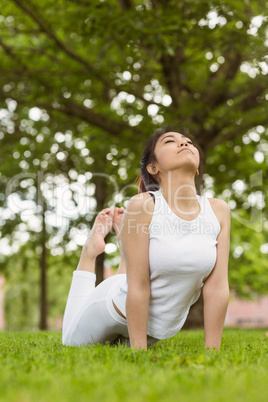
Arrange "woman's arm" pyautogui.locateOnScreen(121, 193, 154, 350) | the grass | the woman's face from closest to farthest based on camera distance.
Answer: the grass
"woman's arm" pyautogui.locateOnScreen(121, 193, 154, 350)
the woman's face

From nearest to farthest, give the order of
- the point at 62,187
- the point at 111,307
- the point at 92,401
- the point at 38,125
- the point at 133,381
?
the point at 92,401 → the point at 133,381 → the point at 111,307 → the point at 38,125 → the point at 62,187

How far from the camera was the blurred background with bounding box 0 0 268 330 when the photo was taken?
28.0ft

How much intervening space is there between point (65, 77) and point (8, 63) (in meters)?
1.36

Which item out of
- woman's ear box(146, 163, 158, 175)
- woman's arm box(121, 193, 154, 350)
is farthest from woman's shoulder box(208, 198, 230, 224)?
woman's arm box(121, 193, 154, 350)

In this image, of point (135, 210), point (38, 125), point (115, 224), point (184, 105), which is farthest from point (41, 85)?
point (135, 210)

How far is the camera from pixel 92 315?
14.3ft

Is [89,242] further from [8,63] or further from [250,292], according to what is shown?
[250,292]

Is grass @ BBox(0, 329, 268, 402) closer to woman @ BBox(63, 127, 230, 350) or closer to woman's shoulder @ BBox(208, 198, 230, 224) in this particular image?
woman @ BBox(63, 127, 230, 350)

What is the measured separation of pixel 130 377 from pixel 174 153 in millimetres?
2191

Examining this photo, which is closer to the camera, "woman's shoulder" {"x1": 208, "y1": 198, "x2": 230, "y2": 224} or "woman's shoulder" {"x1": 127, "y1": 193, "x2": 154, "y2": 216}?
"woman's shoulder" {"x1": 127, "y1": 193, "x2": 154, "y2": 216}

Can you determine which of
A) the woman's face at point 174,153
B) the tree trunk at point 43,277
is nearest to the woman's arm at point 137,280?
the woman's face at point 174,153

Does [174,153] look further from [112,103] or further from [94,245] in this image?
[112,103]

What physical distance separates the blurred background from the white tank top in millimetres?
4491

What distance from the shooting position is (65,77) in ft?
35.9
